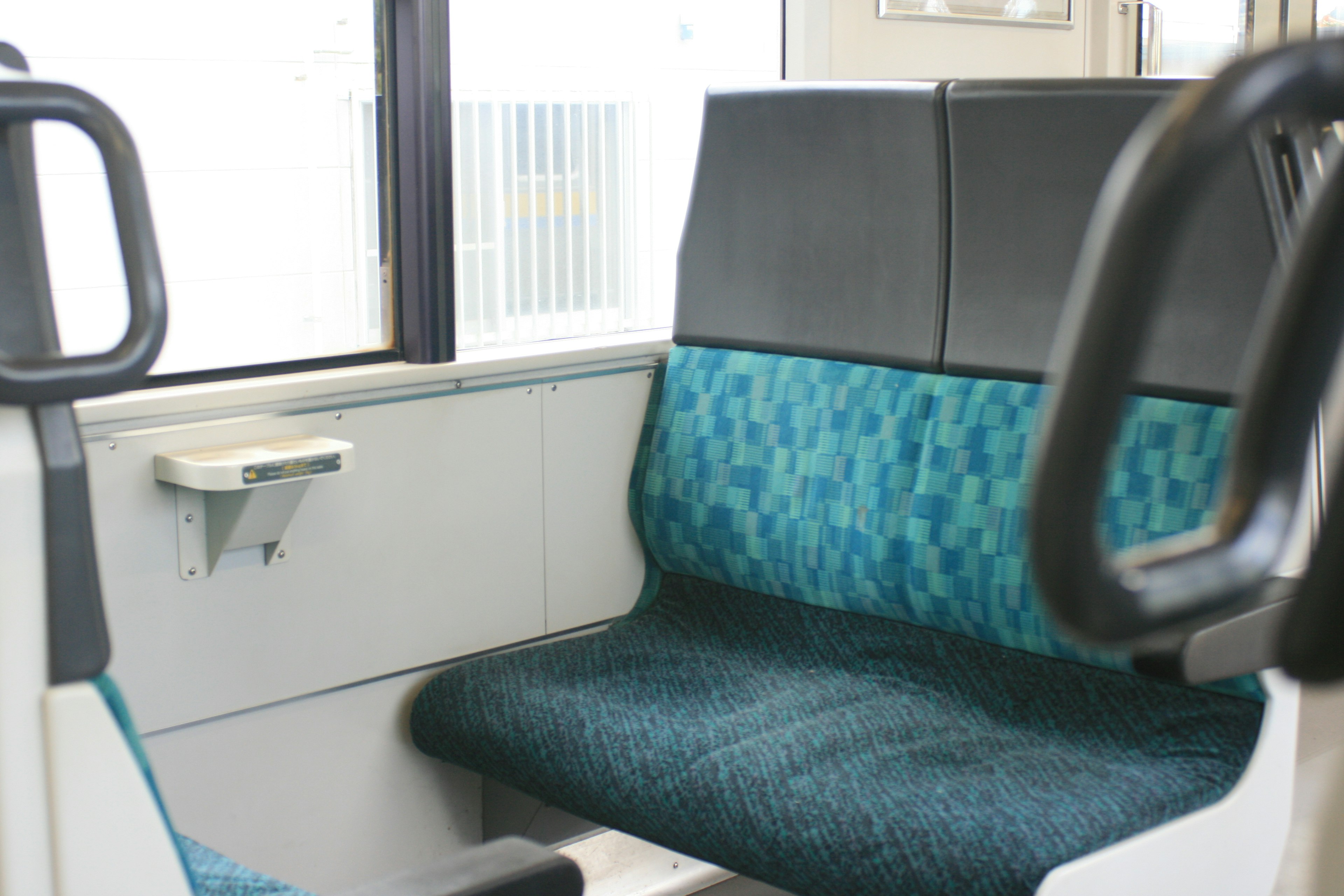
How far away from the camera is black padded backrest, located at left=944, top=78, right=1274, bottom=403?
2.17 metres

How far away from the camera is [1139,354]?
41cm

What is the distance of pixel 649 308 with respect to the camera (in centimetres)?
313

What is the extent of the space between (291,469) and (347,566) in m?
0.33

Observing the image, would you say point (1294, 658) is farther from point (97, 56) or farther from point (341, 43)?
point (341, 43)

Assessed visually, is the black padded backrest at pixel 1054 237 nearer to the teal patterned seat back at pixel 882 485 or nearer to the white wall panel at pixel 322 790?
the teal patterned seat back at pixel 882 485

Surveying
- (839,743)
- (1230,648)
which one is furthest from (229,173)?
(1230,648)

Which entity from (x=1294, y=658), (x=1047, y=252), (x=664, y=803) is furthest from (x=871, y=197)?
(x=1294, y=658)

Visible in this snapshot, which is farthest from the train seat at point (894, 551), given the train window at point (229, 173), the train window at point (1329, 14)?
the train window at point (1329, 14)

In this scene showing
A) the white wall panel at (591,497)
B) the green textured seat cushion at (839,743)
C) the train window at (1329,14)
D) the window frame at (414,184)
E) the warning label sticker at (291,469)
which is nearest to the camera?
the green textured seat cushion at (839,743)

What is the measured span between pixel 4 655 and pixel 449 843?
5.79ft

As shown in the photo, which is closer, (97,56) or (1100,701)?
(97,56)

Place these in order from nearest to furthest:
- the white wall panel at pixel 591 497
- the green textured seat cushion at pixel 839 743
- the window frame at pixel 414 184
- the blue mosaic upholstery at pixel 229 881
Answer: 1. the blue mosaic upholstery at pixel 229 881
2. the green textured seat cushion at pixel 839 743
3. the window frame at pixel 414 184
4. the white wall panel at pixel 591 497

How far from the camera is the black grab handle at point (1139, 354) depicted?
403mm

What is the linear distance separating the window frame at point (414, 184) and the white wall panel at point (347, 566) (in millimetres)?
131
